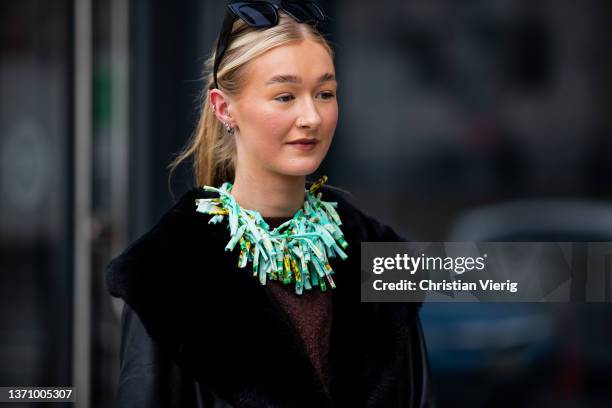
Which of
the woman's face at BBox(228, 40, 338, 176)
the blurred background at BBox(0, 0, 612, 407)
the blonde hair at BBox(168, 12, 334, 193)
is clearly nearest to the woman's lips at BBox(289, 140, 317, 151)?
the woman's face at BBox(228, 40, 338, 176)

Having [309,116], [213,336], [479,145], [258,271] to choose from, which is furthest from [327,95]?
[479,145]

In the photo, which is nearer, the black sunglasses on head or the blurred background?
the black sunglasses on head

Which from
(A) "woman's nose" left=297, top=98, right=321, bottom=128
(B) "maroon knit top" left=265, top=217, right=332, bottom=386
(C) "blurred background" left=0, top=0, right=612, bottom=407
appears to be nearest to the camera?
(A) "woman's nose" left=297, top=98, right=321, bottom=128

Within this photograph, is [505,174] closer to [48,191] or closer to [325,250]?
[48,191]

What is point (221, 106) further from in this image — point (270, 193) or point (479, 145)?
point (479, 145)

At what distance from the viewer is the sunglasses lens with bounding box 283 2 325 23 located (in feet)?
5.08

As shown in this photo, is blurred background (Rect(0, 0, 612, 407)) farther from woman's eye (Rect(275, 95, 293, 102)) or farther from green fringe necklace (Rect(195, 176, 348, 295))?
woman's eye (Rect(275, 95, 293, 102))

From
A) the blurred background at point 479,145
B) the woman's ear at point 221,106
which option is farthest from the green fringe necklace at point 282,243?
the blurred background at point 479,145

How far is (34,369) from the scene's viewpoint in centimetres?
363

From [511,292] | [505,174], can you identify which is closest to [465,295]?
[511,292]

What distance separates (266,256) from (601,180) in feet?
6.60

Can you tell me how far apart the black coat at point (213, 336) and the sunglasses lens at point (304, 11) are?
32 cm

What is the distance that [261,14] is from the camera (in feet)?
5.03

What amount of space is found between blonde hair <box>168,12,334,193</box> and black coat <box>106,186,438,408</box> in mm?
66
